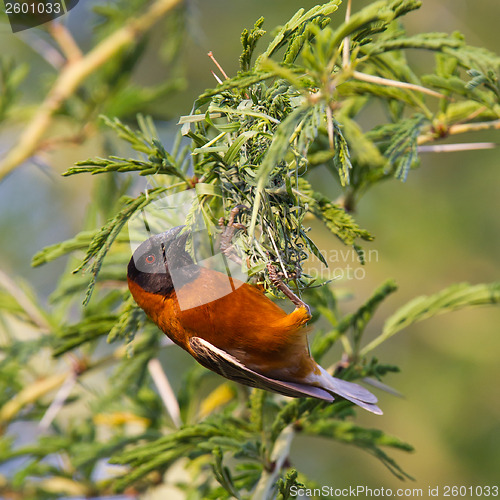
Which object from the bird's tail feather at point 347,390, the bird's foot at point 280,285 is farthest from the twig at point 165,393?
the bird's foot at point 280,285

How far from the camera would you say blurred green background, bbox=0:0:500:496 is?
7098 mm

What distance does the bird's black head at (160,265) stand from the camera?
8.25 feet

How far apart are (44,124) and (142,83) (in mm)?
5803

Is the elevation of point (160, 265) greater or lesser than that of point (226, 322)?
greater

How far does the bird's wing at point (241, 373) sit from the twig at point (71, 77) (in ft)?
6.62

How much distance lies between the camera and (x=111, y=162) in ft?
5.98

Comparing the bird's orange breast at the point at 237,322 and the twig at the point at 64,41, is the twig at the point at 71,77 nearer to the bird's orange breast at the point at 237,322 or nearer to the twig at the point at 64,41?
the twig at the point at 64,41

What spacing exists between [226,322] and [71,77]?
85.0 inches

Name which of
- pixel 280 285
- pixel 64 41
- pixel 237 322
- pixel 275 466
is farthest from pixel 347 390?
pixel 64 41

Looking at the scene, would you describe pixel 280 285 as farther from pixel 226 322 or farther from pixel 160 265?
pixel 160 265

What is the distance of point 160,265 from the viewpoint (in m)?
2.65

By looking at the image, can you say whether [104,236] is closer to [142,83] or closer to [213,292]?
[213,292]

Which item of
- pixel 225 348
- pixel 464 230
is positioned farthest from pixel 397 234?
pixel 225 348

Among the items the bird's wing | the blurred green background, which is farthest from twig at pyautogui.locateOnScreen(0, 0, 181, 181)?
the blurred green background
